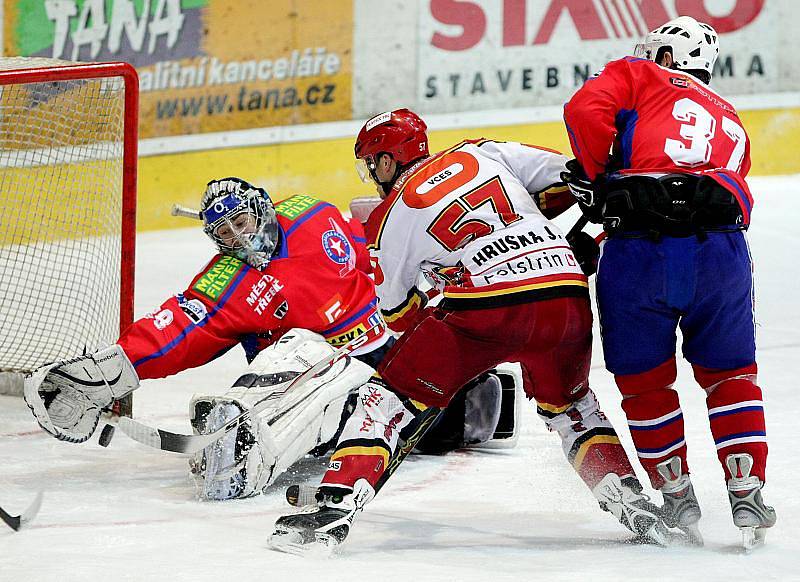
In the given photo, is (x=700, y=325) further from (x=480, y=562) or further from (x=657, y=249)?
(x=480, y=562)

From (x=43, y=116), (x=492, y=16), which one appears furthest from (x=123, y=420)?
(x=492, y=16)

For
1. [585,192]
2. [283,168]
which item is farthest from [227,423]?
[283,168]

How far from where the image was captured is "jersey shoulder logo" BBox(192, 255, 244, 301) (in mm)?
3723

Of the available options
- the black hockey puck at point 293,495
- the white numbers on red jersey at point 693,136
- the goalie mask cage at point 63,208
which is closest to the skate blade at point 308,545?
the black hockey puck at point 293,495

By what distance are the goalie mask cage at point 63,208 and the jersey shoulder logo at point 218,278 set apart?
0.52 m

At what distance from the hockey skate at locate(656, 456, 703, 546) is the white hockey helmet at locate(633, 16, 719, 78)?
35.2 inches

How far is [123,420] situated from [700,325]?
1.34m

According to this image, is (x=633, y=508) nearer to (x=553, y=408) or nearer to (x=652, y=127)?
(x=553, y=408)

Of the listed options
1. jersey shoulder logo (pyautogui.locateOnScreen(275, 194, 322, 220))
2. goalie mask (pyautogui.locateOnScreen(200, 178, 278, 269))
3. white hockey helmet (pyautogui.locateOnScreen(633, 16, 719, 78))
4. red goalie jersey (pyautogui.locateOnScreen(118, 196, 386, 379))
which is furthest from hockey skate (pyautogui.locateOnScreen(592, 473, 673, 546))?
jersey shoulder logo (pyautogui.locateOnScreen(275, 194, 322, 220))

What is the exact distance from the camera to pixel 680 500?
2.94 meters

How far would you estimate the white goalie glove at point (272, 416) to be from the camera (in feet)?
11.2

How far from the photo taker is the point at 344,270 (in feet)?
12.8

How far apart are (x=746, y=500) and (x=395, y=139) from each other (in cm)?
123

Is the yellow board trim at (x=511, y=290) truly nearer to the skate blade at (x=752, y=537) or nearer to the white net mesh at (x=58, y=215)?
the skate blade at (x=752, y=537)
